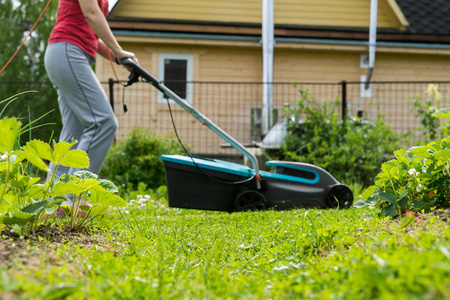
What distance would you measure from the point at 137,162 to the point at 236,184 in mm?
2666

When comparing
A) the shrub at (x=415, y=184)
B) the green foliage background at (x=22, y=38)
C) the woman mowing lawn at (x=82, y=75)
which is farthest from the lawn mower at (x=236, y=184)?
the green foliage background at (x=22, y=38)

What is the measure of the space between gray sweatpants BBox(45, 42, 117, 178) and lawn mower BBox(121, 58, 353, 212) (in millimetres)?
389

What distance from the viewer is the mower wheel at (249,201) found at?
3656mm

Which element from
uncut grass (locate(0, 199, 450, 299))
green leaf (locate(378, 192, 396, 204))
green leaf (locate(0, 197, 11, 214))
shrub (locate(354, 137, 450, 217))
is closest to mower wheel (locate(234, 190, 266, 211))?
uncut grass (locate(0, 199, 450, 299))

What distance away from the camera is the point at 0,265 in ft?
4.25

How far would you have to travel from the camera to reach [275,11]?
10156 millimetres

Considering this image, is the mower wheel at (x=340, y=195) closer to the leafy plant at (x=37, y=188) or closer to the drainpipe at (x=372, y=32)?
the leafy plant at (x=37, y=188)

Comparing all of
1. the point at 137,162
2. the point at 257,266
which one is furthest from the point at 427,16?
the point at 257,266

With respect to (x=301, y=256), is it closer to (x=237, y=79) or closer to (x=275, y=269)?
(x=275, y=269)

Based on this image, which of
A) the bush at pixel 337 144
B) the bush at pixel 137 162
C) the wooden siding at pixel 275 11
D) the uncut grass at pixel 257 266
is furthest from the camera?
the wooden siding at pixel 275 11

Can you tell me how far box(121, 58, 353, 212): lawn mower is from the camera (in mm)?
3559

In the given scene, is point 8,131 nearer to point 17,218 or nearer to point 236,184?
point 17,218

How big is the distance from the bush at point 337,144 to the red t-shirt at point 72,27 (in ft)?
9.99

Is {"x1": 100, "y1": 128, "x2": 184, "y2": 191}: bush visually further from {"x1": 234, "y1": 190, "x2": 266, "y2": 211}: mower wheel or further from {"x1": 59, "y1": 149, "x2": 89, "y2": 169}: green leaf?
{"x1": 59, "y1": 149, "x2": 89, "y2": 169}: green leaf
